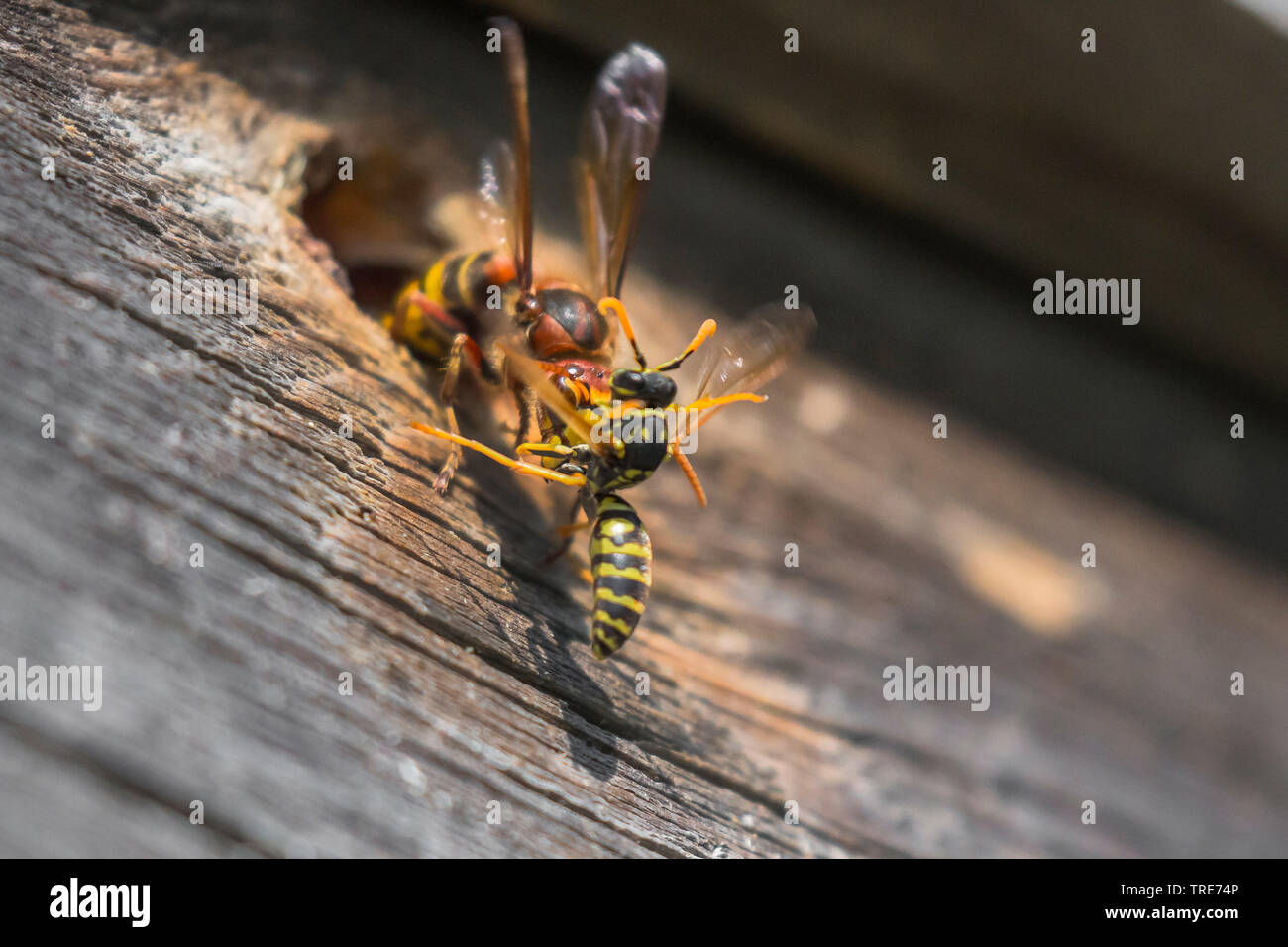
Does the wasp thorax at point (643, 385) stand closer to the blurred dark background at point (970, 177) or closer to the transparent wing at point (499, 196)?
the transparent wing at point (499, 196)

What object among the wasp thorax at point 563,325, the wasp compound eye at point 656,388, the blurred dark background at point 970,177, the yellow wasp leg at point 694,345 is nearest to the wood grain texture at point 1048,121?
the blurred dark background at point 970,177

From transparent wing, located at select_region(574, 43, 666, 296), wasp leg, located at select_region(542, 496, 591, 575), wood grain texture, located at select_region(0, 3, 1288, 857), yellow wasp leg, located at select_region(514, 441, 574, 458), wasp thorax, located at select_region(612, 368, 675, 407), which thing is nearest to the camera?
wood grain texture, located at select_region(0, 3, 1288, 857)

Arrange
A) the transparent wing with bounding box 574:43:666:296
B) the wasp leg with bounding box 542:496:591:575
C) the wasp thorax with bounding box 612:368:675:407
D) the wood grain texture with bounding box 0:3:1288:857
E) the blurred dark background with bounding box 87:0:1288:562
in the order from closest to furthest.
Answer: the wood grain texture with bounding box 0:3:1288:857 < the wasp leg with bounding box 542:496:591:575 < the wasp thorax with bounding box 612:368:675:407 < the blurred dark background with bounding box 87:0:1288:562 < the transparent wing with bounding box 574:43:666:296

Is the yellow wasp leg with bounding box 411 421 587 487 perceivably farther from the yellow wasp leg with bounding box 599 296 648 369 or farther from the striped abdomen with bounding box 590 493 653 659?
the yellow wasp leg with bounding box 599 296 648 369

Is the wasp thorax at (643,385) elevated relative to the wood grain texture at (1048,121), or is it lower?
lower

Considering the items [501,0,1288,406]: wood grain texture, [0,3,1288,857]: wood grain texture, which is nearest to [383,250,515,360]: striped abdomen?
[0,3,1288,857]: wood grain texture

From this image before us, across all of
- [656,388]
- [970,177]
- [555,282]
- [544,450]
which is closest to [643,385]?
[656,388]
